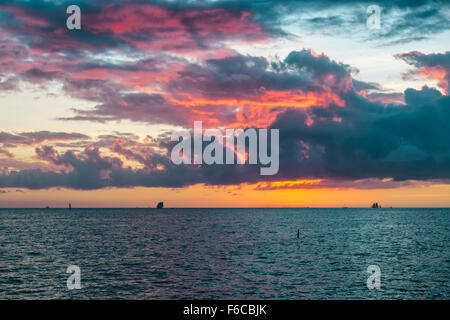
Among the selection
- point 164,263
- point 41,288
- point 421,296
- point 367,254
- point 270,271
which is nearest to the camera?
point 421,296

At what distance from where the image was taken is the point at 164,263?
6494 cm

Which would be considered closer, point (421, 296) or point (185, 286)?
point (421, 296)

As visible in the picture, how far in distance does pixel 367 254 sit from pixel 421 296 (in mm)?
37622

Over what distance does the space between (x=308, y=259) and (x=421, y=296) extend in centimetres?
2899

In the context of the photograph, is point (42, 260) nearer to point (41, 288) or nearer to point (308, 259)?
point (41, 288)

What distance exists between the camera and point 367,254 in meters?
79.2
